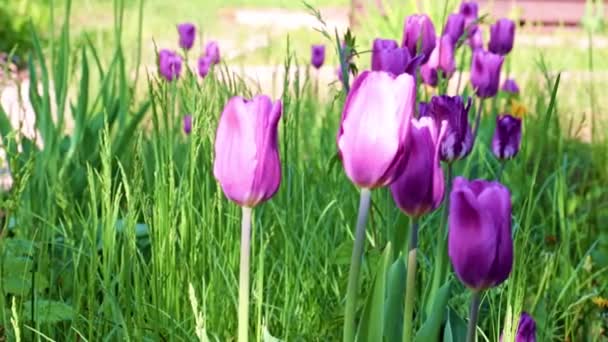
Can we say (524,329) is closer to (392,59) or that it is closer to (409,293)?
(409,293)

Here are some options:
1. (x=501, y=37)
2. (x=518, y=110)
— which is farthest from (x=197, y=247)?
(x=518, y=110)

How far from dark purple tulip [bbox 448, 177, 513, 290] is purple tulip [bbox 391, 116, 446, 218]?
85 mm

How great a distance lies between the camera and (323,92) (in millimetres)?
5043

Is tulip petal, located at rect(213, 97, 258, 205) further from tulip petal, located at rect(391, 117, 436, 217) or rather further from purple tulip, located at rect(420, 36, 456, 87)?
purple tulip, located at rect(420, 36, 456, 87)

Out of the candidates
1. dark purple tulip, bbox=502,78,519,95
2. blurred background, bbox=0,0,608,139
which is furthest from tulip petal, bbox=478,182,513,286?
blurred background, bbox=0,0,608,139

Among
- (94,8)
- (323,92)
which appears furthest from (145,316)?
(94,8)

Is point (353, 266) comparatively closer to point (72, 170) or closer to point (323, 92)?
point (72, 170)

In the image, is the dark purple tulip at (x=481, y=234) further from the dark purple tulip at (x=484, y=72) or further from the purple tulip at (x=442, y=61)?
the dark purple tulip at (x=484, y=72)

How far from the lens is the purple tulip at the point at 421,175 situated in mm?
1181

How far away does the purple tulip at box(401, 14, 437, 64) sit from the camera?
1761 millimetres

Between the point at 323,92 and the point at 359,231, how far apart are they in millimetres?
3951

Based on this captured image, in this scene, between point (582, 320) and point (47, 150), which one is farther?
point (47, 150)

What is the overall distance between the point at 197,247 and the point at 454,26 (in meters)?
0.98

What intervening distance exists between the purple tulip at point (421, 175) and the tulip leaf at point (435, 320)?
16cm
